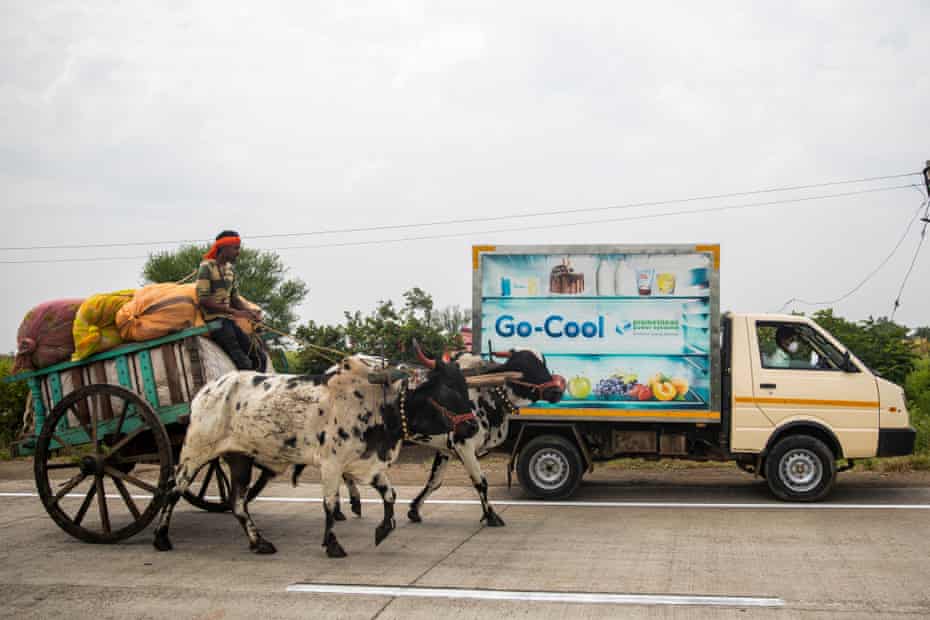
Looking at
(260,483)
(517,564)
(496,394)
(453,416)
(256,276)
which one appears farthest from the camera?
(256,276)

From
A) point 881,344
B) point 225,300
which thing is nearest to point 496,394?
point 225,300

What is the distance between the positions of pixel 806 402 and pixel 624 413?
218 cm

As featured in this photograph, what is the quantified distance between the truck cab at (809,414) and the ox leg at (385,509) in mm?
4741

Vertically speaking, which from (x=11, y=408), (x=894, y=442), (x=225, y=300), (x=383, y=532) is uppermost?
(x=225, y=300)

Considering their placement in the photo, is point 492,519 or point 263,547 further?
point 492,519

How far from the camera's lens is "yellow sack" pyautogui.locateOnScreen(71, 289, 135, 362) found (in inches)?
371

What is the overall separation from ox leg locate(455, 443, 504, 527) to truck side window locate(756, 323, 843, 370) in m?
3.92

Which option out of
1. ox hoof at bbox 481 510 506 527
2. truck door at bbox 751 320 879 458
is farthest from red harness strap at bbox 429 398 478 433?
truck door at bbox 751 320 879 458

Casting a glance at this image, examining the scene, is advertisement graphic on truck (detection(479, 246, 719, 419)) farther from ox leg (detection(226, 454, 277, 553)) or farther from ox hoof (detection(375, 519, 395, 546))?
ox leg (detection(226, 454, 277, 553))

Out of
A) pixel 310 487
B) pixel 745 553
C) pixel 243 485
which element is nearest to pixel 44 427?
pixel 243 485

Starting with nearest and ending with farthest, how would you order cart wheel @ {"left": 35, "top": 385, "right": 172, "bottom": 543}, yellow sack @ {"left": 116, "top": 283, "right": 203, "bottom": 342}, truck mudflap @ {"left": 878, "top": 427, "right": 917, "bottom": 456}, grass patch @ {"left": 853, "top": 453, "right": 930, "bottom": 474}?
cart wheel @ {"left": 35, "top": 385, "right": 172, "bottom": 543}, yellow sack @ {"left": 116, "top": 283, "right": 203, "bottom": 342}, truck mudflap @ {"left": 878, "top": 427, "right": 917, "bottom": 456}, grass patch @ {"left": 853, "top": 453, "right": 930, "bottom": 474}

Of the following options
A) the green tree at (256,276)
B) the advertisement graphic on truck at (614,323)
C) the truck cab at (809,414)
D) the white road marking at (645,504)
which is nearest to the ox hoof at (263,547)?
the white road marking at (645,504)

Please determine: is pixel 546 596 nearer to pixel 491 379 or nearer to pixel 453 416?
pixel 453 416

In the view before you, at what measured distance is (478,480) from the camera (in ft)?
33.2
